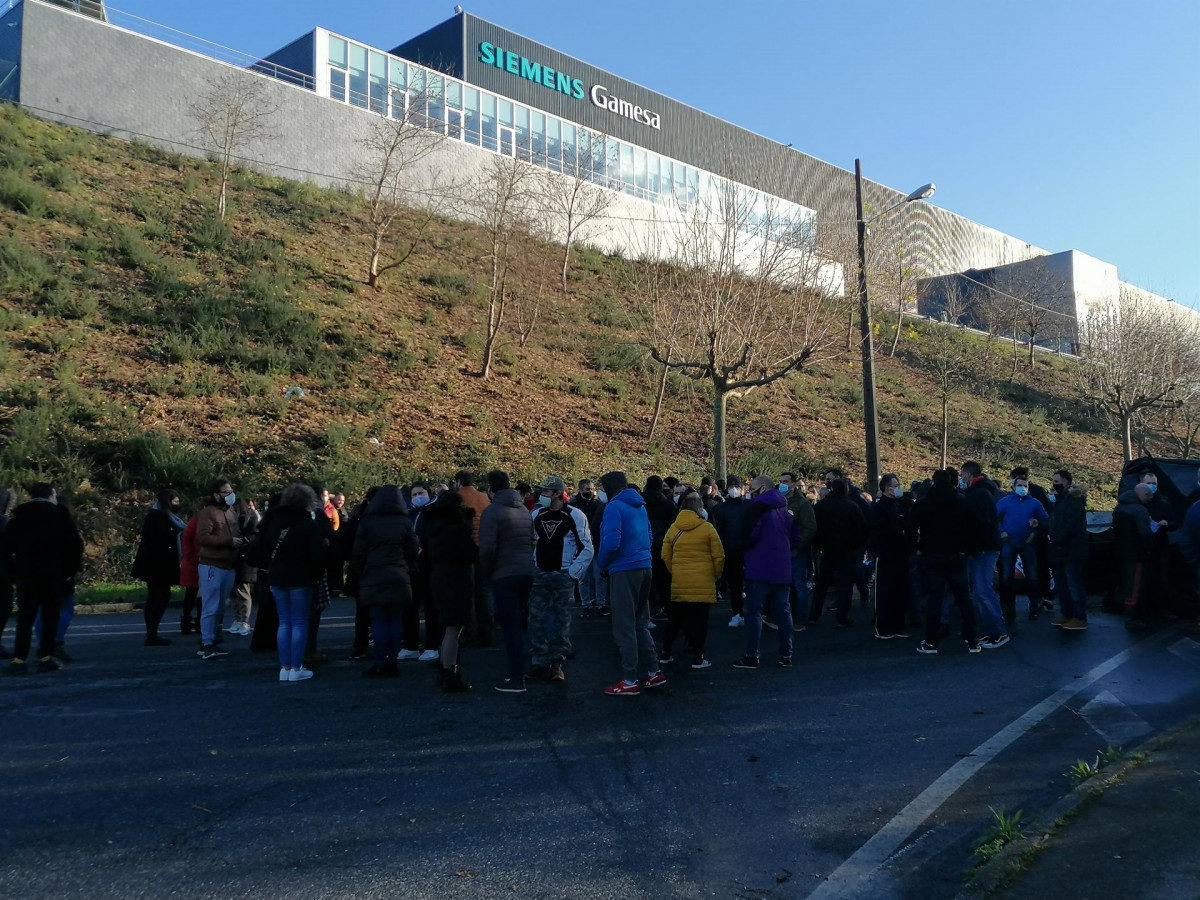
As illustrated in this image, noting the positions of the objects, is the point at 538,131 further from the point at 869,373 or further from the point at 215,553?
the point at 215,553

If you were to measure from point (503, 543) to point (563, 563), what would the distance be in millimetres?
687

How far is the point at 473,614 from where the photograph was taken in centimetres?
1053

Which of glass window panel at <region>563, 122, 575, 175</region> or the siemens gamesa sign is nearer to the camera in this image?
glass window panel at <region>563, 122, 575, 175</region>

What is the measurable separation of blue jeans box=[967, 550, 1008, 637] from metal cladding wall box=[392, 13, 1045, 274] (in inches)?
1157

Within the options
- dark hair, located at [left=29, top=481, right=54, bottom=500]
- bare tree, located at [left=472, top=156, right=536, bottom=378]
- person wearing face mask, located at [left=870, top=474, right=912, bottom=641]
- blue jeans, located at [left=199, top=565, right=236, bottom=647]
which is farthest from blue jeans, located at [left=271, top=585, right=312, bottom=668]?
bare tree, located at [left=472, top=156, right=536, bottom=378]

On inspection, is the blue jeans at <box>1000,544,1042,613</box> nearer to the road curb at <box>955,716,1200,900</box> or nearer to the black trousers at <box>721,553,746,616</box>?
the black trousers at <box>721,553,746,616</box>

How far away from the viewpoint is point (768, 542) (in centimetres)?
938

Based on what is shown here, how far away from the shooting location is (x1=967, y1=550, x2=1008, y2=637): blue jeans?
10117 millimetres

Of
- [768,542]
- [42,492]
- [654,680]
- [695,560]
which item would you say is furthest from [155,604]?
[768,542]

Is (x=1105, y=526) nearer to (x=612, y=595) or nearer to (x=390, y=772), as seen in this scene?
(x=612, y=595)

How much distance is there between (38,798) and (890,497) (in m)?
9.25

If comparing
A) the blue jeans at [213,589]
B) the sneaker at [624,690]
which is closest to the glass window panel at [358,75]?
the blue jeans at [213,589]

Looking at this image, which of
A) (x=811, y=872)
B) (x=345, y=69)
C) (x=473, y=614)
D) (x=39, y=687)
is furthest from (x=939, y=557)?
(x=345, y=69)

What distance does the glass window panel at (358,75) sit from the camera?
42094 millimetres
